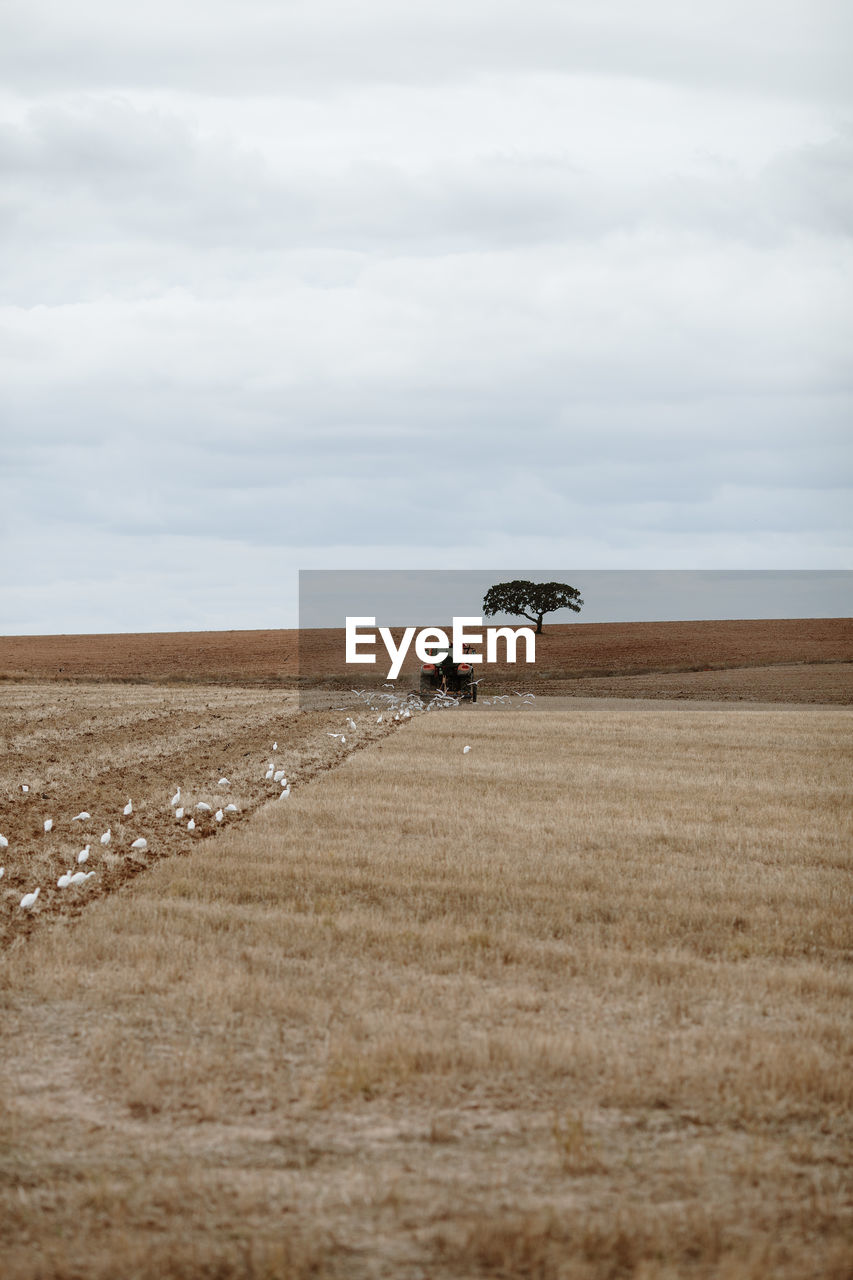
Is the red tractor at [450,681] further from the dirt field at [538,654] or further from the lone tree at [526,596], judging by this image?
the lone tree at [526,596]

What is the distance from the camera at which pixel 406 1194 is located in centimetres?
550

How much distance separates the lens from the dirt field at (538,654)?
6016cm

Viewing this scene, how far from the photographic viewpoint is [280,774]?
832 inches

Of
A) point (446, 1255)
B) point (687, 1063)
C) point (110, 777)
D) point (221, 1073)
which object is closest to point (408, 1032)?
point (221, 1073)

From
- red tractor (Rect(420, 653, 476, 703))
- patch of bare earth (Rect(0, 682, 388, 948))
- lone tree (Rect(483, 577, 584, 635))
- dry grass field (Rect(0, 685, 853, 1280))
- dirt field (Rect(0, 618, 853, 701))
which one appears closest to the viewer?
dry grass field (Rect(0, 685, 853, 1280))

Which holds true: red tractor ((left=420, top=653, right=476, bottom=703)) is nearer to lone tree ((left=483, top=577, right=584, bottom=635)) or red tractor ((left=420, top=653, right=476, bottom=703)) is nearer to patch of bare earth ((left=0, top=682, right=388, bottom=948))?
patch of bare earth ((left=0, top=682, right=388, bottom=948))

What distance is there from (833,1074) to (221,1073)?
3850 millimetres

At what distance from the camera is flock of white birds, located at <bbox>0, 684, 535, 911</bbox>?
12.4 m

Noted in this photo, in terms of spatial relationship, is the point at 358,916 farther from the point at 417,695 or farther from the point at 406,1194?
the point at 417,695

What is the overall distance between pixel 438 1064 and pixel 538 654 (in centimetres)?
6800

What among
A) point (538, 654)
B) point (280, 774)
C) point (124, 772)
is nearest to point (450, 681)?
point (124, 772)

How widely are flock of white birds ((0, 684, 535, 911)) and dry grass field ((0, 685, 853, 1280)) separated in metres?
0.78

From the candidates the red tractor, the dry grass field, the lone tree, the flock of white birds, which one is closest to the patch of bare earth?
the flock of white birds

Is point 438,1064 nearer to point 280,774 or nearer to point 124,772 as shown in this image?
point 280,774
